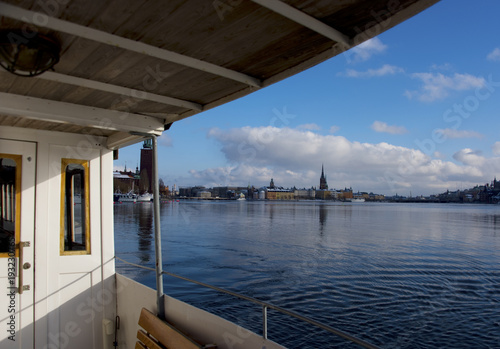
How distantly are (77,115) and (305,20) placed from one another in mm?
2530

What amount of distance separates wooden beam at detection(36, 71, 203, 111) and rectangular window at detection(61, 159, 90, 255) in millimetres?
1831

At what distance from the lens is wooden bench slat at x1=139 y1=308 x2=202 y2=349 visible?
3.12 metres

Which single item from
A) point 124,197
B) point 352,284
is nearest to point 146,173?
point 124,197

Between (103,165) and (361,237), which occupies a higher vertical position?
(103,165)

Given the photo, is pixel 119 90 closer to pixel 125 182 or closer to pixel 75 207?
pixel 75 207

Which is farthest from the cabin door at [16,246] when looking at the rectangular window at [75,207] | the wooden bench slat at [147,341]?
the wooden bench slat at [147,341]

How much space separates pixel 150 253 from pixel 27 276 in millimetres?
19931

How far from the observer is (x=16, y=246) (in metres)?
4.08

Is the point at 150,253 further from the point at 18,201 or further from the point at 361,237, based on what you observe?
the point at 18,201

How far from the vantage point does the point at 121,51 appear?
7.75 ft

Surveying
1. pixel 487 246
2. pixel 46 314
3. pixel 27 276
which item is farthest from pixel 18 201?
pixel 487 246

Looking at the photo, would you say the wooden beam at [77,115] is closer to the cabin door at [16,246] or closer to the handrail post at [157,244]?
the handrail post at [157,244]

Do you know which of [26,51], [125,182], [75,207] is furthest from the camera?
[125,182]

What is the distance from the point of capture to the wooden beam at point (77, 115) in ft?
10.5
